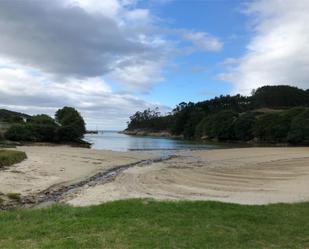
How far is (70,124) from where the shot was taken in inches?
4466

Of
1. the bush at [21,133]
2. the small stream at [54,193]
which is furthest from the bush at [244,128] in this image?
the small stream at [54,193]

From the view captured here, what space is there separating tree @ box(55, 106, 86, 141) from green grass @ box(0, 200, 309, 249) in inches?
3337

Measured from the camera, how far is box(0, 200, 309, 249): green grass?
9195 mm

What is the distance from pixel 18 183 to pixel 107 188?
501 cm

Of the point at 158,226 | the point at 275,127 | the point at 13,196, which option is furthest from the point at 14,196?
the point at 275,127

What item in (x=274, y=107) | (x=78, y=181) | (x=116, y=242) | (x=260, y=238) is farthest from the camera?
(x=274, y=107)

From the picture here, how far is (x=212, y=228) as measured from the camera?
10.5m

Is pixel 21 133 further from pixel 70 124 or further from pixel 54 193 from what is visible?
pixel 54 193

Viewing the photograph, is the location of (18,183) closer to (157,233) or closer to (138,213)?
(138,213)

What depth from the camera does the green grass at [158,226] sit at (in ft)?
30.2

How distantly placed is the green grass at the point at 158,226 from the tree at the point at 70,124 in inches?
3337

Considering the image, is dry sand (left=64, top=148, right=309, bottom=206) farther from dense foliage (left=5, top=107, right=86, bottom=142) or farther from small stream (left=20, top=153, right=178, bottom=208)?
dense foliage (left=5, top=107, right=86, bottom=142)

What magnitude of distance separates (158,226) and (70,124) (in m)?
105

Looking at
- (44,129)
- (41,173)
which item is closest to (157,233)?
(41,173)
